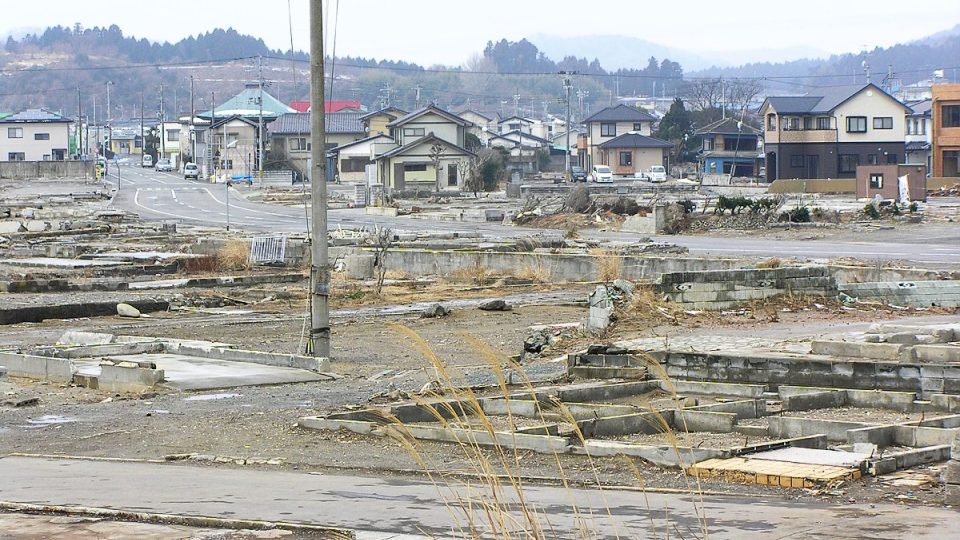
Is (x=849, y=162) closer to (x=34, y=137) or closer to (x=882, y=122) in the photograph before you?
(x=882, y=122)

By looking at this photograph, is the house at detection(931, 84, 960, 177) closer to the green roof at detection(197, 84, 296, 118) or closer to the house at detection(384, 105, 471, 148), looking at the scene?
the house at detection(384, 105, 471, 148)

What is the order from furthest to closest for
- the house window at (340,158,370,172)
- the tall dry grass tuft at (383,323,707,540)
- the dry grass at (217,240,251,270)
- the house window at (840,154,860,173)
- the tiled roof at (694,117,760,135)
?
the house window at (340,158,370,172) → the tiled roof at (694,117,760,135) → the house window at (840,154,860,173) → the dry grass at (217,240,251,270) → the tall dry grass tuft at (383,323,707,540)

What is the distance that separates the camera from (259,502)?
29.8ft

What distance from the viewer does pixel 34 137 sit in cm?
12744

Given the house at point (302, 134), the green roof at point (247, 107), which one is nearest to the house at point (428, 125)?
the house at point (302, 134)

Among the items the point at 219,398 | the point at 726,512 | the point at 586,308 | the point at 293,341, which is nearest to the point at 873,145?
the point at 586,308

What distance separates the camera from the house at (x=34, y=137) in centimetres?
12506

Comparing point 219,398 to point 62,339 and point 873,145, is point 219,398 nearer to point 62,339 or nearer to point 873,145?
point 62,339

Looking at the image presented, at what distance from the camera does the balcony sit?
84438 millimetres

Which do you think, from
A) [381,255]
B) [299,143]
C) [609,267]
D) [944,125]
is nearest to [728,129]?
[944,125]

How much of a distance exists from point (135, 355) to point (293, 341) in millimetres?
3424

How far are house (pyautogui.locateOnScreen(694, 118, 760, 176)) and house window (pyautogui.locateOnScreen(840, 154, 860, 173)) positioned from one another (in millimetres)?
20065

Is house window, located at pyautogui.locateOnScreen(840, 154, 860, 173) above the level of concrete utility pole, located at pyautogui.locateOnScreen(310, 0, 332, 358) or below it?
above

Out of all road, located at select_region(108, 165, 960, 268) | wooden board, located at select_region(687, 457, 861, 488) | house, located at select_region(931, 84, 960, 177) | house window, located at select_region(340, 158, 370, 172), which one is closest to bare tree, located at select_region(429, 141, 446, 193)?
road, located at select_region(108, 165, 960, 268)
